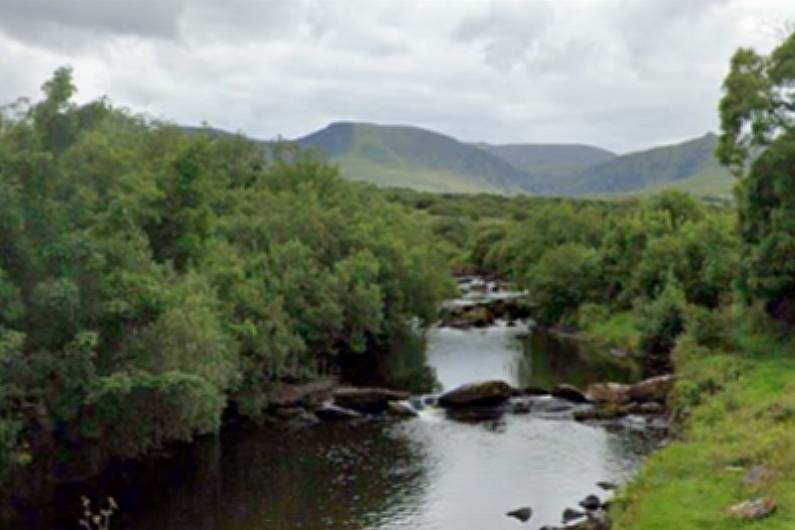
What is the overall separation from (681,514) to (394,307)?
52826mm

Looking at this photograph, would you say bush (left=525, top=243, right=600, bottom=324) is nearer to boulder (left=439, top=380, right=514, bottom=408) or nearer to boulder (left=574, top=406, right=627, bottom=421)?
boulder (left=439, top=380, right=514, bottom=408)

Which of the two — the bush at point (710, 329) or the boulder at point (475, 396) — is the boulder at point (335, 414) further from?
the bush at point (710, 329)

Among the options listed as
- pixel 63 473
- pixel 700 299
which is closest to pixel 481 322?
pixel 700 299

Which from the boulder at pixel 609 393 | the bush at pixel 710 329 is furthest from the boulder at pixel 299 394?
the bush at pixel 710 329

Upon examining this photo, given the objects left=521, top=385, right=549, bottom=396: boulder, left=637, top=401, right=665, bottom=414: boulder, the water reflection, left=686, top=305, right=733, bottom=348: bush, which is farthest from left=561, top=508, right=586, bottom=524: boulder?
left=686, top=305, right=733, bottom=348: bush

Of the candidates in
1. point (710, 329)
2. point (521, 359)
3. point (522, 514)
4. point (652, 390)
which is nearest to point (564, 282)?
point (521, 359)

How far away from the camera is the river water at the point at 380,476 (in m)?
40.2

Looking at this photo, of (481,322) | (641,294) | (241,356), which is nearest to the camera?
(241,356)

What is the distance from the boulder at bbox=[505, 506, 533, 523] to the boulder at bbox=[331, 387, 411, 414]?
2295 centimetres

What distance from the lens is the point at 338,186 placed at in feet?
330

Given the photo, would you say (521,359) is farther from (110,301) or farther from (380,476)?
(110,301)

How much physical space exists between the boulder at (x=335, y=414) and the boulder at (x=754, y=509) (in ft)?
103

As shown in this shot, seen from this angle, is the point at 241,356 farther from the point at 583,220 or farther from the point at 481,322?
the point at 583,220

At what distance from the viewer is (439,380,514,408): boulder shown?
6353 centimetres
